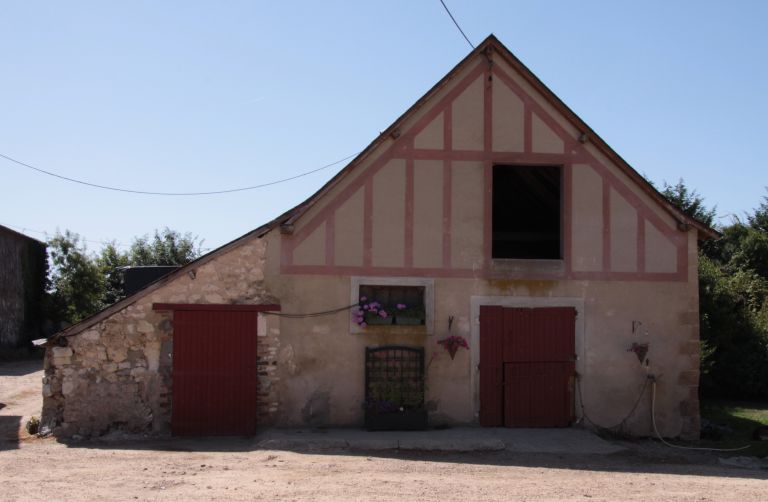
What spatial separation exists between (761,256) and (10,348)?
85.4 feet

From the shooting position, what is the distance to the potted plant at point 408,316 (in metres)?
12.5

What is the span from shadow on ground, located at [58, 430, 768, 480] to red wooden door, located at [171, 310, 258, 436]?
0.37m

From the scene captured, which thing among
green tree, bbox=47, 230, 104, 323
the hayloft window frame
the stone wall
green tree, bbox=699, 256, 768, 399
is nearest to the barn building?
the stone wall

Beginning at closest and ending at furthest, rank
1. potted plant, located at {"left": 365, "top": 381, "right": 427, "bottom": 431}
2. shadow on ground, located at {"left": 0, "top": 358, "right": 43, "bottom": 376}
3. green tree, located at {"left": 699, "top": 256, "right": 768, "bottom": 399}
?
potted plant, located at {"left": 365, "top": 381, "right": 427, "bottom": 431}, green tree, located at {"left": 699, "top": 256, "right": 768, "bottom": 399}, shadow on ground, located at {"left": 0, "top": 358, "right": 43, "bottom": 376}

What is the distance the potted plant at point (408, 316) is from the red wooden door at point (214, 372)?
2360 mm

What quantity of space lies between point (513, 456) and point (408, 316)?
2875 mm

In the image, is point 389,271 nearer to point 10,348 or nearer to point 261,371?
point 261,371

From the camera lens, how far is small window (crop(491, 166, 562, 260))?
49.6ft

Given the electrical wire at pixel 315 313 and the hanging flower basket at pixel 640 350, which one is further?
the hanging flower basket at pixel 640 350

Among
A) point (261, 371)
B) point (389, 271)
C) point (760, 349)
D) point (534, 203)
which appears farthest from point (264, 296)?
point (760, 349)

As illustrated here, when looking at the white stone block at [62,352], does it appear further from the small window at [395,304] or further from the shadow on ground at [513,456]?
the small window at [395,304]

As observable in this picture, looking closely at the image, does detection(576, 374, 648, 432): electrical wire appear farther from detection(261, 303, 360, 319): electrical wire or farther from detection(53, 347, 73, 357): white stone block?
detection(53, 347, 73, 357): white stone block

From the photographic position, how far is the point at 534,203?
16.6 metres

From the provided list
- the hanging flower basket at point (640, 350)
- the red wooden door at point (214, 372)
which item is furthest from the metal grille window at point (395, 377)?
the hanging flower basket at point (640, 350)
